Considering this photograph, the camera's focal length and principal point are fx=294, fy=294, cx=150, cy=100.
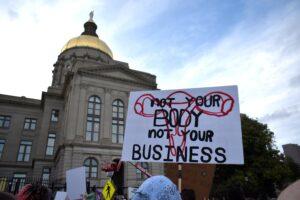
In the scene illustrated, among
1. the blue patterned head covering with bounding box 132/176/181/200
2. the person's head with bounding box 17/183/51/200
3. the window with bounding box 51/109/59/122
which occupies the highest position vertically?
the window with bounding box 51/109/59/122

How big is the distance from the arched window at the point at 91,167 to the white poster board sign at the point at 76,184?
2183 centimetres

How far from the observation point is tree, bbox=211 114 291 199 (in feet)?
95.4

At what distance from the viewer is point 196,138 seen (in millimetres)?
4770

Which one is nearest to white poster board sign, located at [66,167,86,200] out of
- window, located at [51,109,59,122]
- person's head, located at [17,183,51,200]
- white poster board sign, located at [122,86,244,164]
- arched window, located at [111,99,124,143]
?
white poster board sign, located at [122,86,244,164]

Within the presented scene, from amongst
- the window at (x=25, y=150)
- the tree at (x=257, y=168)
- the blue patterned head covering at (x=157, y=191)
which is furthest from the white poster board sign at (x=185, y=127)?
the window at (x=25, y=150)

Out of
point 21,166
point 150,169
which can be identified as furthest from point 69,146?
point 21,166

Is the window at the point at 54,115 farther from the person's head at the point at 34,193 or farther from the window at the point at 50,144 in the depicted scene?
the person's head at the point at 34,193

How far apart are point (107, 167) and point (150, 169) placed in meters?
27.7

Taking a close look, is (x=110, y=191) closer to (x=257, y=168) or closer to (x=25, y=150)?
(x=257, y=168)

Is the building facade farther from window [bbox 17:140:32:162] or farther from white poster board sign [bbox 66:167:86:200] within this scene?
white poster board sign [bbox 66:167:86:200]

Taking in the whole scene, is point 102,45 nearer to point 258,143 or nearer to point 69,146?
point 69,146

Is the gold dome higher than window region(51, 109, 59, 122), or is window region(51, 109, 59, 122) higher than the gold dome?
the gold dome

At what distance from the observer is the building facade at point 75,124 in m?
30.5

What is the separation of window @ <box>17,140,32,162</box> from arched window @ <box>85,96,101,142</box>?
47.4 feet
